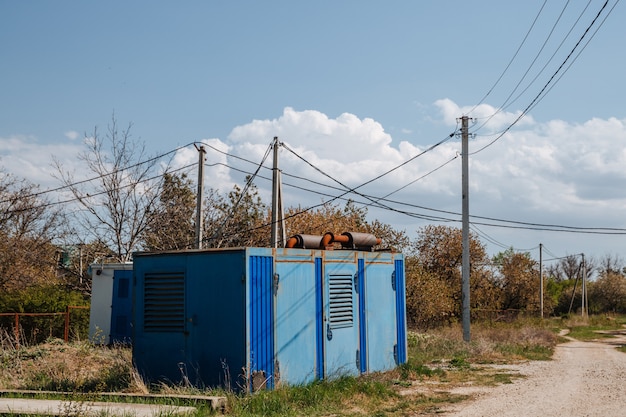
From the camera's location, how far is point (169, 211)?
3069cm

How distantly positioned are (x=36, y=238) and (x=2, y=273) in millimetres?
5502

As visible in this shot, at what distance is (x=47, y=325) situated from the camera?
2203cm

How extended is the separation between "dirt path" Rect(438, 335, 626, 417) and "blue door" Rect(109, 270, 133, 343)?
39.1ft

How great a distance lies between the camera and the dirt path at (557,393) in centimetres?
1023

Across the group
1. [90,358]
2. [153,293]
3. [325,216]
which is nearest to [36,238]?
[325,216]

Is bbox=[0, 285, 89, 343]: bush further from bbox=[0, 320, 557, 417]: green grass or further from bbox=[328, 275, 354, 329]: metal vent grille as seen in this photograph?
bbox=[328, 275, 354, 329]: metal vent grille

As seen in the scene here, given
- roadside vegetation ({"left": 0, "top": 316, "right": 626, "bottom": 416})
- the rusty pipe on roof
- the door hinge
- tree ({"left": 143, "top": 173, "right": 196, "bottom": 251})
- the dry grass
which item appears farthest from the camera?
tree ({"left": 143, "top": 173, "right": 196, "bottom": 251})

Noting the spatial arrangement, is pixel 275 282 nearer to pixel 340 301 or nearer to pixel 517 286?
pixel 340 301

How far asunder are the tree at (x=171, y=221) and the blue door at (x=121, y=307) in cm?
781

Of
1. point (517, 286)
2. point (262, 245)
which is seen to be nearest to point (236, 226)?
point (262, 245)

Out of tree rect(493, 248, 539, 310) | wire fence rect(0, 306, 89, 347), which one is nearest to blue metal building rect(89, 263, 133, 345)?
wire fence rect(0, 306, 89, 347)

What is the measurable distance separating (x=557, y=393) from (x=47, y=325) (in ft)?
54.0

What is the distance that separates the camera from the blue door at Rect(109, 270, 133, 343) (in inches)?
837

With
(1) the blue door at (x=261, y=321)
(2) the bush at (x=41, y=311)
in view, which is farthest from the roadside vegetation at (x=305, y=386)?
(2) the bush at (x=41, y=311)
